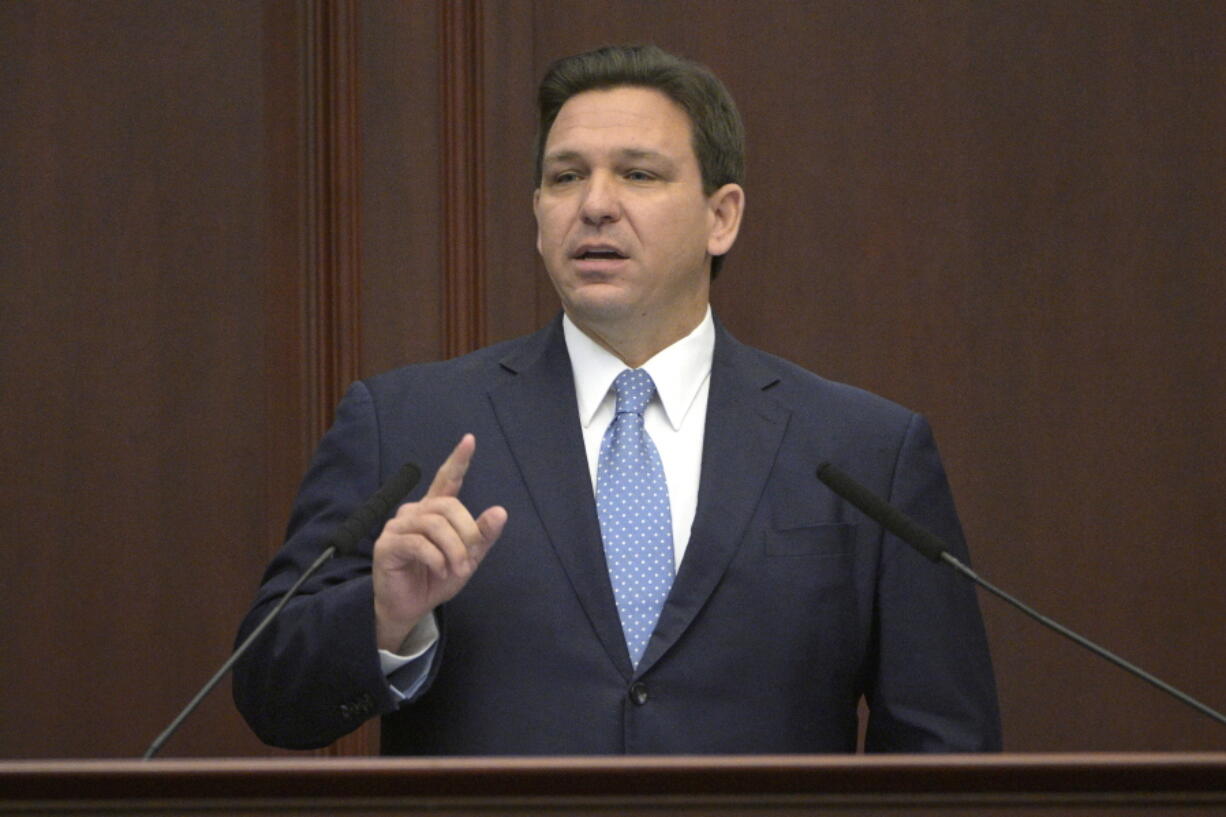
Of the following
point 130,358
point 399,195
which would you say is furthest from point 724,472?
point 130,358

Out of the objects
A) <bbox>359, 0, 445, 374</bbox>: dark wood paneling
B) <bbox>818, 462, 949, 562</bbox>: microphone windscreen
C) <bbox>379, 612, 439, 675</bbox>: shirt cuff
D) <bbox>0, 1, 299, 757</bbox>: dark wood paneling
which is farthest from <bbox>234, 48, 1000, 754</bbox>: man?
<bbox>0, 1, 299, 757</bbox>: dark wood paneling

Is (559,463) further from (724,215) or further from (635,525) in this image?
(724,215)

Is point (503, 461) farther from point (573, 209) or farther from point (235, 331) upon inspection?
point (235, 331)

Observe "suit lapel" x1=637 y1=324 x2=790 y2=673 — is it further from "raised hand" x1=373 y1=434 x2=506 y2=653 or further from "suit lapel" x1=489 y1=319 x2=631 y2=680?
"raised hand" x1=373 y1=434 x2=506 y2=653

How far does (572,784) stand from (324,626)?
64 cm

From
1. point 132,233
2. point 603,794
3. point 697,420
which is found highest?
point 132,233

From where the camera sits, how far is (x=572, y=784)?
3.65ft

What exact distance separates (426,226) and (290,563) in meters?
0.83

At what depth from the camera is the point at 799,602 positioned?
1.89m

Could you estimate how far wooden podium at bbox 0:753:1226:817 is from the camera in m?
1.11

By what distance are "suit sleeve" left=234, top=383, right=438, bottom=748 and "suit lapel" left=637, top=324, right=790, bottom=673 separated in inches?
10.3

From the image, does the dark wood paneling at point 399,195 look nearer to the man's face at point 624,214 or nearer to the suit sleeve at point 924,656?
the man's face at point 624,214

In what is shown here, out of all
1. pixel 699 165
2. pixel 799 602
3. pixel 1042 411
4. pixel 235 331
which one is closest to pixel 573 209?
pixel 699 165

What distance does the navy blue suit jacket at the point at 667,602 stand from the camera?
1.81 metres
